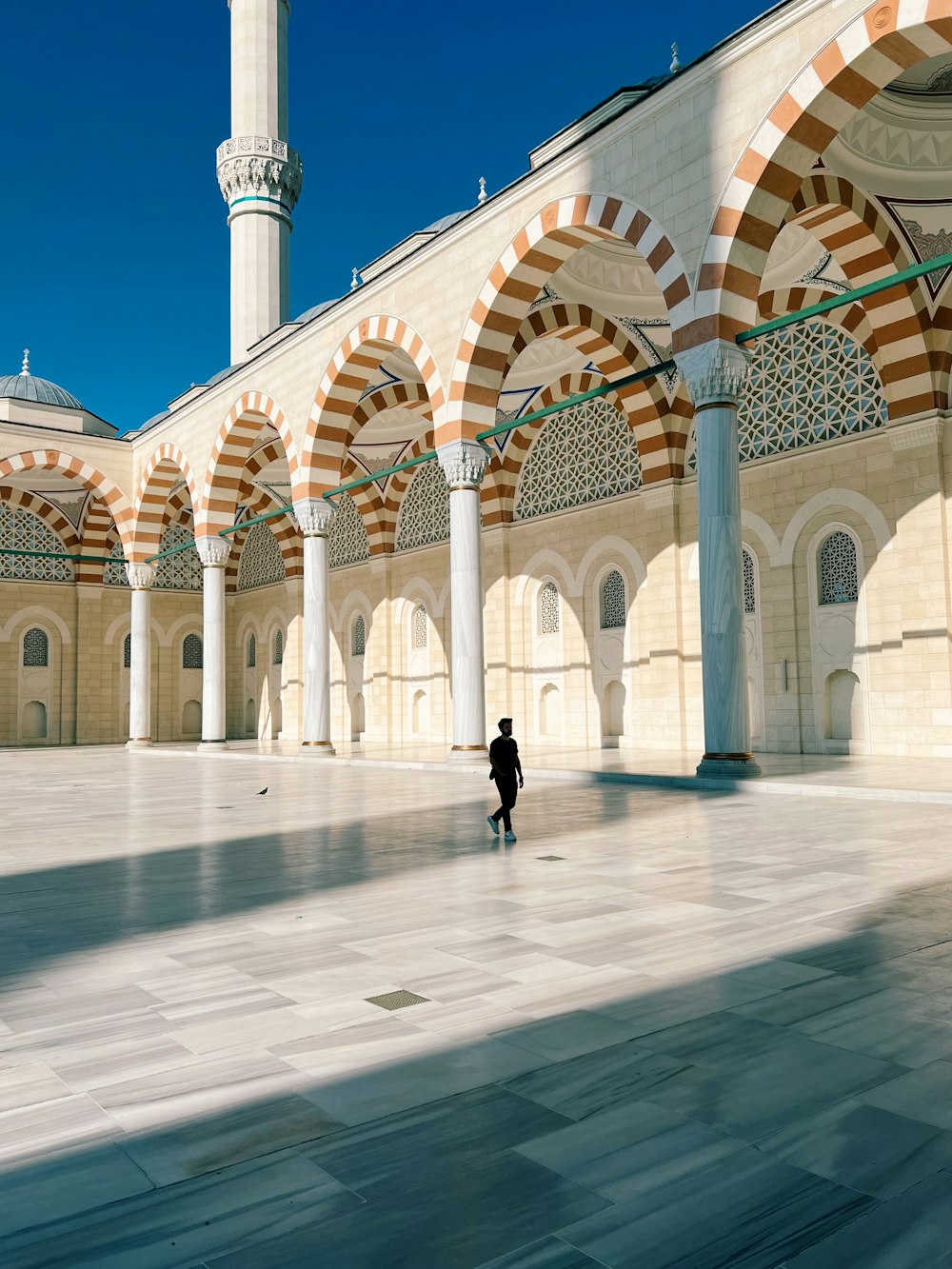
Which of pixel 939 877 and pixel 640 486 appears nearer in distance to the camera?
pixel 939 877

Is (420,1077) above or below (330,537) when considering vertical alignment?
below

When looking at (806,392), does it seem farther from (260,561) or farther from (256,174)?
(260,561)

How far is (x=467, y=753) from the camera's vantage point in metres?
10.1

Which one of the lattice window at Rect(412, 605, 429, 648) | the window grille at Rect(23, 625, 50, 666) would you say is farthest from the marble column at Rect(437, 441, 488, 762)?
the window grille at Rect(23, 625, 50, 666)

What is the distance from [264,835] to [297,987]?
2.95 meters

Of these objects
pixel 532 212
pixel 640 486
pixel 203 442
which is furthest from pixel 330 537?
pixel 532 212

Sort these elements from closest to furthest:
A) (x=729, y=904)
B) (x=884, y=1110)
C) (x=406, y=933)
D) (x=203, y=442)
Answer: (x=884, y=1110) → (x=406, y=933) → (x=729, y=904) → (x=203, y=442)

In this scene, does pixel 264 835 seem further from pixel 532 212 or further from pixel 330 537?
pixel 330 537

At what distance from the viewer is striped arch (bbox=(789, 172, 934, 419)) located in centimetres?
940

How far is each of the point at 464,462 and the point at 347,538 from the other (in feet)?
30.5

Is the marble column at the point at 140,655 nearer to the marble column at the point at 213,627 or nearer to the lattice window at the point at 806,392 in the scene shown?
the marble column at the point at 213,627

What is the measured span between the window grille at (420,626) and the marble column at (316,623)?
15.1ft

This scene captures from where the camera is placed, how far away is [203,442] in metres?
15.4

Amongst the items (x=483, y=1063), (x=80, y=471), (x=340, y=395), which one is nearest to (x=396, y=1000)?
(x=483, y=1063)
